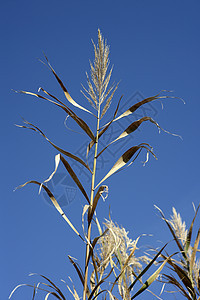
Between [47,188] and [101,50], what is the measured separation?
81 centimetres

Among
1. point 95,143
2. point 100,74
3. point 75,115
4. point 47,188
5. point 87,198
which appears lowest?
point 87,198

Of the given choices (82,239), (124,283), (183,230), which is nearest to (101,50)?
(82,239)

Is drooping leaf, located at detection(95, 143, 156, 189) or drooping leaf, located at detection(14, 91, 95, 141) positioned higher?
drooping leaf, located at detection(14, 91, 95, 141)

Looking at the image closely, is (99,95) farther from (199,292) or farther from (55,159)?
(199,292)

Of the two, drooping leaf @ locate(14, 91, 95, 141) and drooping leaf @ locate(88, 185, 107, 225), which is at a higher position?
drooping leaf @ locate(14, 91, 95, 141)

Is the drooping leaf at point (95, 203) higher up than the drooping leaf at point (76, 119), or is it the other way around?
the drooping leaf at point (76, 119)

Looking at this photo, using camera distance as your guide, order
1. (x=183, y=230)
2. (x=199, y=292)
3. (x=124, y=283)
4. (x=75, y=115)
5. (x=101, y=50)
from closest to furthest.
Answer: (x=124, y=283) < (x=75, y=115) < (x=101, y=50) < (x=199, y=292) < (x=183, y=230)

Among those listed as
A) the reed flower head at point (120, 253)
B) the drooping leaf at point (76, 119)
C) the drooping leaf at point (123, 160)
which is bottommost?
the reed flower head at point (120, 253)

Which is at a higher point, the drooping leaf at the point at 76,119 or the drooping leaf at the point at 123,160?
the drooping leaf at the point at 76,119

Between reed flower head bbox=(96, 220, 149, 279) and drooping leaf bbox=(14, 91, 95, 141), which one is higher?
drooping leaf bbox=(14, 91, 95, 141)

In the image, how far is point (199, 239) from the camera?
1.94 meters

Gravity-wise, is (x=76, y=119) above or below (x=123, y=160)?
above

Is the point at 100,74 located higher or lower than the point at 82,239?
higher

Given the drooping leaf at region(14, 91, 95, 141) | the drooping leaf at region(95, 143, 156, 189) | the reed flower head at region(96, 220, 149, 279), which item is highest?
the drooping leaf at region(14, 91, 95, 141)
